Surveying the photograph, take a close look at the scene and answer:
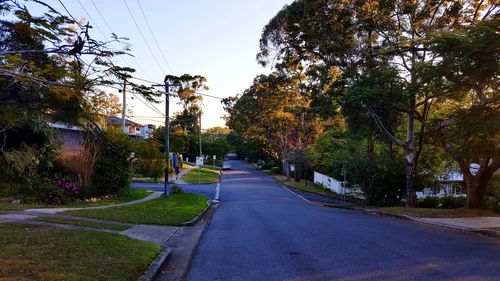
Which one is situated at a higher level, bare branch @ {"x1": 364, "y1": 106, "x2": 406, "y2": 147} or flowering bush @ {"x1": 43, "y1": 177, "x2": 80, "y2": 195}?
bare branch @ {"x1": 364, "y1": 106, "x2": 406, "y2": 147}

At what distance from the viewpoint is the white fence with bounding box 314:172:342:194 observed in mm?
45938

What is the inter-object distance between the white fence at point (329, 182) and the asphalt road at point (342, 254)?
29.1m

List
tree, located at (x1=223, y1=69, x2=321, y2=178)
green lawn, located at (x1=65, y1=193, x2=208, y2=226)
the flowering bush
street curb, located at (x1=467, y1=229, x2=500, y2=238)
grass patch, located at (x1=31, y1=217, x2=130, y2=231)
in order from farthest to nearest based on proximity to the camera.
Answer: tree, located at (x1=223, y1=69, x2=321, y2=178), the flowering bush, green lawn, located at (x1=65, y1=193, x2=208, y2=226), street curb, located at (x1=467, y1=229, x2=500, y2=238), grass patch, located at (x1=31, y1=217, x2=130, y2=231)

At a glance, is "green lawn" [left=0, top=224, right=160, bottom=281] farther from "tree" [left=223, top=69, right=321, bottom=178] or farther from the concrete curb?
"tree" [left=223, top=69, right=321, bottom=178]

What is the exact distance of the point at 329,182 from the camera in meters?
50.6

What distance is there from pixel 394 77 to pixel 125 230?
1643 cm

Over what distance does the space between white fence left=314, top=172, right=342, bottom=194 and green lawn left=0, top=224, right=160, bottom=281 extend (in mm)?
34559

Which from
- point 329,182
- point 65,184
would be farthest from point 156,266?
point 329,182

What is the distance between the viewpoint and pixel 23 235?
1140 centimetres

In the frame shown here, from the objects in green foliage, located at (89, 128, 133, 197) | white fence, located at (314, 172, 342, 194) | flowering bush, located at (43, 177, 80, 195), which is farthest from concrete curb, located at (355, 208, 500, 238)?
white fence, located at (314, 172, 342, 194)

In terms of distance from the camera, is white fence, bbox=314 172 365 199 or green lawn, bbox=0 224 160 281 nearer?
green lawn, bbox=0 224 160 281

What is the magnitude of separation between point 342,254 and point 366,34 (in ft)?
61.6

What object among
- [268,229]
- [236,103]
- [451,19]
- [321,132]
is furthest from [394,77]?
[236,103]

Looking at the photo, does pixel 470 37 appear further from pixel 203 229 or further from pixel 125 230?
pixel 125 230
